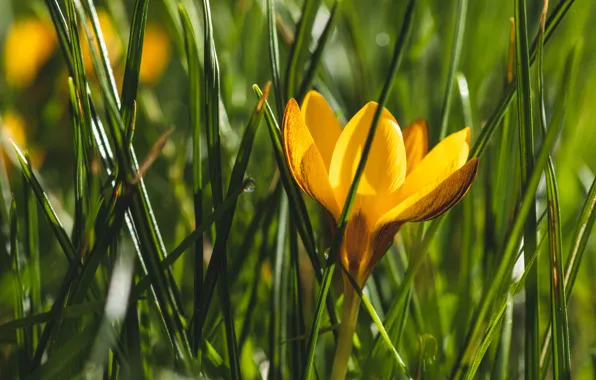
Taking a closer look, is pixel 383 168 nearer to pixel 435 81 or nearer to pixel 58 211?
pixel 58 211

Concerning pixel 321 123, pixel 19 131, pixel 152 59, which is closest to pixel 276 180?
pixel 321 123

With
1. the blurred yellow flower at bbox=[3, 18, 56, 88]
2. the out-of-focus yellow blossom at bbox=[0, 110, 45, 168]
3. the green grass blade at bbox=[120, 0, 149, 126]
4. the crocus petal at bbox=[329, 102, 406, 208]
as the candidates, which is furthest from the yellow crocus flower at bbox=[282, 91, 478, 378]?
the blurred yellow flower at bbox=[3, 18, 56, 88]

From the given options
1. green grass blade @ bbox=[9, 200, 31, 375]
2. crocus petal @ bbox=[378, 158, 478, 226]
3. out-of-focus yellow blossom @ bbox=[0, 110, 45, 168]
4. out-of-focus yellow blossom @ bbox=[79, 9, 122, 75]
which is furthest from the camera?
out-of-focus yellow blossom @ bbox=[79, 9, 122, 75]

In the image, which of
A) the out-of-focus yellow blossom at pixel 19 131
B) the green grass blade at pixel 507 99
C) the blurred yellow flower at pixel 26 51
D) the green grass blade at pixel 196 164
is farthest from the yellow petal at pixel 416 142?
the blurred yellow flower at pixel 26 51

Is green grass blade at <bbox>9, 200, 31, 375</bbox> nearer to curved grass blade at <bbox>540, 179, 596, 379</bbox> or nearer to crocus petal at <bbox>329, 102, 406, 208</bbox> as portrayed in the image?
crocus petal at <bbox>329, 102, 406, 208</bbox>

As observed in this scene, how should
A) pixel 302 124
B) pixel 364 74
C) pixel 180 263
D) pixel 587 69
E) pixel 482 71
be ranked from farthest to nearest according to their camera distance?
1. pixel 587 69
2. pixel 482 71
3. pixel 364 74
4. pixel 180 263
5. pixel 302 124

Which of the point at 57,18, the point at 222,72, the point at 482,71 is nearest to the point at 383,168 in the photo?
the point at 57,18

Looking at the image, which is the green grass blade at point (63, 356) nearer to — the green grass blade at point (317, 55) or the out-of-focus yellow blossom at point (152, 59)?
the green grass blade at point (317, 55)
